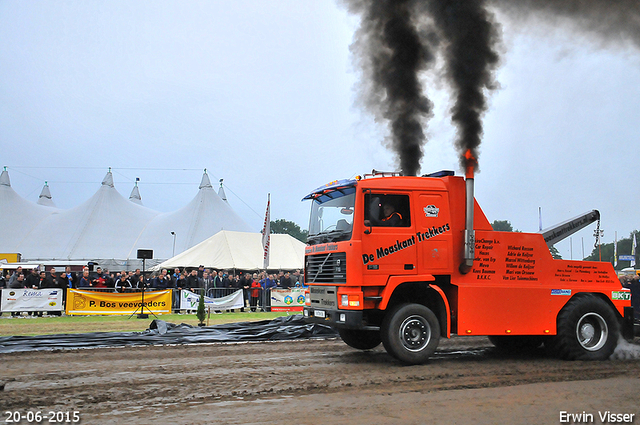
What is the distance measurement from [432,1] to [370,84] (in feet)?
8.86

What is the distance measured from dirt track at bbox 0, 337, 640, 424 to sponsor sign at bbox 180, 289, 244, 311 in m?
11.5

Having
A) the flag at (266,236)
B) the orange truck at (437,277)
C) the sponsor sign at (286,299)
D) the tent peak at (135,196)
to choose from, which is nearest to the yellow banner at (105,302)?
the sponsor sign at (286,299)

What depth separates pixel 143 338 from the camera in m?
11.8

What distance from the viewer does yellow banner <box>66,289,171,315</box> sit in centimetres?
2008

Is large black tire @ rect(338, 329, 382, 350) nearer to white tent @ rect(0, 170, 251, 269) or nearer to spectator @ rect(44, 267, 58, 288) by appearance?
spectator @ rect(44, 267, 58, 288)

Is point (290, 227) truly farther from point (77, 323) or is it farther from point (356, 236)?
point (356, 236)

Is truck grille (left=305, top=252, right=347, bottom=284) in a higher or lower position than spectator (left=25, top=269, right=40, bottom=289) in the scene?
higher

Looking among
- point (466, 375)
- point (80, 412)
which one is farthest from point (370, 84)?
point (80, 412)

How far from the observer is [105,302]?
66.4 feet

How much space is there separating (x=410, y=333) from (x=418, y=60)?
300 inches

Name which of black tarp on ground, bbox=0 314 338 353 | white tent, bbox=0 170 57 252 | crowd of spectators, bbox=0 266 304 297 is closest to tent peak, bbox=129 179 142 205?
white tent, bbox=0 170 57 252

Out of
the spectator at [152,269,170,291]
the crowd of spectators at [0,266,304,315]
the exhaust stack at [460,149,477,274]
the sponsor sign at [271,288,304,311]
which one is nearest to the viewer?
the exhaust stack at [460,149,477,274]

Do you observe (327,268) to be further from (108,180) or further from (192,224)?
(108,180)

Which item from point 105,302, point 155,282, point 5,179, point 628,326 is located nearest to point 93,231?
point 5,179
